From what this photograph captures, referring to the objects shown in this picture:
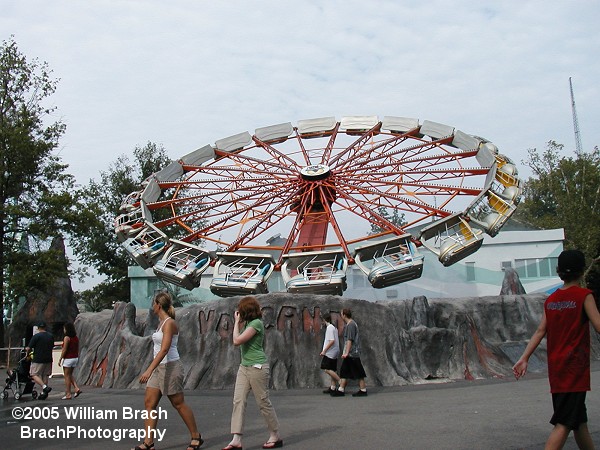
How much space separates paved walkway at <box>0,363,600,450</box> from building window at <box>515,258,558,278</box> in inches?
1040

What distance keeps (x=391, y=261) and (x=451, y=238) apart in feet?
8.75

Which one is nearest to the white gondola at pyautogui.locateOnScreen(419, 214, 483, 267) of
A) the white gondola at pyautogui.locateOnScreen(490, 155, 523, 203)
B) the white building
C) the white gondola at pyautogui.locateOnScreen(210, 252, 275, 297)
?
the white gondola at pyautogui.locateOnScreen(490, 155, 523, 203)

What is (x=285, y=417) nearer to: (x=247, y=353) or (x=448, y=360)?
(x=247, y=353)

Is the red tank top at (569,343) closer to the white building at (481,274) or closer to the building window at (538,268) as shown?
the white building at (481,274)

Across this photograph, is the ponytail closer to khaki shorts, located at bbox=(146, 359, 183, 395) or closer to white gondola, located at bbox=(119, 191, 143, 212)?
khaki shorts, located at bbox=(146, 359, 183, 395)

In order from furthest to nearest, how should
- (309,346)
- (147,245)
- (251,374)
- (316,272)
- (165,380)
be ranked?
(147,245) → (316,272) → (309,346) → (251,374) → (165,380)

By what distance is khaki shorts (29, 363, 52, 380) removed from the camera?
50.2 feet

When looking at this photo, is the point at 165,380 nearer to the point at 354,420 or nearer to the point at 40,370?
the point at 354,420

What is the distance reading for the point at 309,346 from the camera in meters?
17.6

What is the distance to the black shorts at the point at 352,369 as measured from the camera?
47.0 feet

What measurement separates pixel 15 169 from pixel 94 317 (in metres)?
15.4

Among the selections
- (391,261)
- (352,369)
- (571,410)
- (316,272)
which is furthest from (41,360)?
(571,410)

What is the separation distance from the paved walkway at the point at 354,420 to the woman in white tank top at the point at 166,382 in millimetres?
511

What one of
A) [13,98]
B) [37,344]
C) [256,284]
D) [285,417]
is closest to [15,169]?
[13,98]
